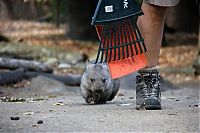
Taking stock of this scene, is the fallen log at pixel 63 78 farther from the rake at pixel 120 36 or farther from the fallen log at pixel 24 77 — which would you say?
the rake at pixel 120 36

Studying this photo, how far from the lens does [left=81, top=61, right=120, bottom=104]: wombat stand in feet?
20.8

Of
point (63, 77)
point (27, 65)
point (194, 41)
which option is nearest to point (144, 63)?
→ point (63, 77)

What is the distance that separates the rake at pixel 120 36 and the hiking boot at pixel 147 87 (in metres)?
0.16

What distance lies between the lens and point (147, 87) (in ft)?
16.8

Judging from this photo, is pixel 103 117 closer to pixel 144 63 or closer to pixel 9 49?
pixel 144 63

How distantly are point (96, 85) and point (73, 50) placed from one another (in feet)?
38.8

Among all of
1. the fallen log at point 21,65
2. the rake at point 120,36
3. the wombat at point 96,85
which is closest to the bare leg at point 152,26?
the rake at point 120,36

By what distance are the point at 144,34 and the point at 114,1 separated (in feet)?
1.50

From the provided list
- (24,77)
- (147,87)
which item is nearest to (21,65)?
(24,77)

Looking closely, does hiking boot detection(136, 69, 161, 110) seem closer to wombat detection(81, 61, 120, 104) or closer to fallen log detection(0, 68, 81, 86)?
wombat detection(81, 61, 120, 104)

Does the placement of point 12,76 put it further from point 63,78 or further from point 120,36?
point 120,36

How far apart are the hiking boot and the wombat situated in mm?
Result: 1221

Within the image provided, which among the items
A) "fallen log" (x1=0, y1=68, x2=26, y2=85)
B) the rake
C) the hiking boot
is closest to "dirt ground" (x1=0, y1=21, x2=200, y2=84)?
"fallen log" (x1=0, y1=68, x2=26, y2=85)

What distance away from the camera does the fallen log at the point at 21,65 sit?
11.6 m
